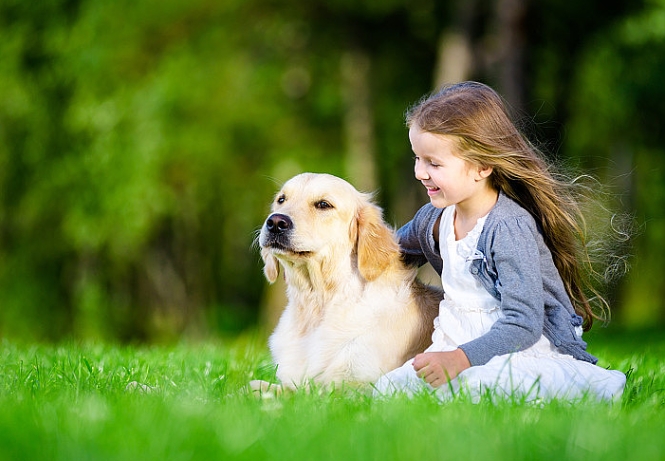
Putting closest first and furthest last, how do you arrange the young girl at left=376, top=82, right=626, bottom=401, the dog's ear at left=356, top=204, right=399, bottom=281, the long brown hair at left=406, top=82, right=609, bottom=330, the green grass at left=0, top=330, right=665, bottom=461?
1. the green grass at left=0, top=330, right=665, bottom=461
2. the young girl at left=376, top=82, right=626, bottom=401
3. the long brown hair at left=406, top=82, right=609, bottom=330
4. the dog's ear at left=356, top=204, right=399, bottom=281

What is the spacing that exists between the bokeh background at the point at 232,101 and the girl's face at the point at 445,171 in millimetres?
8621

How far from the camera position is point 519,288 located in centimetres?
448

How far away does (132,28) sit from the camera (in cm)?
1523

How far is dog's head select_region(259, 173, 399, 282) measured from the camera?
5.05 m

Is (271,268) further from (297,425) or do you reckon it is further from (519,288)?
(297,425)

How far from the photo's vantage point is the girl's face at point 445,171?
15.5ft

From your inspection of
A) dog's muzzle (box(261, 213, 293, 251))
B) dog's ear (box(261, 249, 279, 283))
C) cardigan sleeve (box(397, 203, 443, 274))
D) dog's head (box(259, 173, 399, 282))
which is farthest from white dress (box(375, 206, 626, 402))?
dog's ear (box(261, 249, 279, 283))

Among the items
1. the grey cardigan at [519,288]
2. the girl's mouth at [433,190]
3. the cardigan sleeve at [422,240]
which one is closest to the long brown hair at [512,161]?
the grey cardigan at [519,288]

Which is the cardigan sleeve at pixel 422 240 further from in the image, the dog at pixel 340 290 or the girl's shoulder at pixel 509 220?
the girl's shoulder at pixel 509 220

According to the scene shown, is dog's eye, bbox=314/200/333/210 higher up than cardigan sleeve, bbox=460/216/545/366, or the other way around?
dog's eye, bbox=314/200/333/210

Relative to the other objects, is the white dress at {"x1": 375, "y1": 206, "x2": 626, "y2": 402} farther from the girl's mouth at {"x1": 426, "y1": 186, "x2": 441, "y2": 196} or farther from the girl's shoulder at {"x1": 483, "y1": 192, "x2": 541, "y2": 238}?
the girl's mouth at {"x1": 426, "y1": 186, "x2": 441, "y2": 196}

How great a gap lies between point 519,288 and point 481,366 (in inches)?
16.6

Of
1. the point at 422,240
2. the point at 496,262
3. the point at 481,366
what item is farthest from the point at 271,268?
the point at 481,366

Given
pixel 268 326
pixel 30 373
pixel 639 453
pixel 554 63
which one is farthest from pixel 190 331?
pixel 639 453
